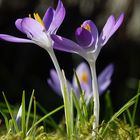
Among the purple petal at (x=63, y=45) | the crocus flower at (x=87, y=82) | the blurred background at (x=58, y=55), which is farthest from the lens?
the blurred background at (x=58, y=55)

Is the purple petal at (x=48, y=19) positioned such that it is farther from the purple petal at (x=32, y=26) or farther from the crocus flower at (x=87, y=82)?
the crocus flower at (x=87, y=82)

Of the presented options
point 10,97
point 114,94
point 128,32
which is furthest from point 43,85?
point 128,32

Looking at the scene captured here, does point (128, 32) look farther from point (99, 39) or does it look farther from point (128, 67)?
point (99, 39)

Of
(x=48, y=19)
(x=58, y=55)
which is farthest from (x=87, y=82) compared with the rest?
(x=58, y=55)

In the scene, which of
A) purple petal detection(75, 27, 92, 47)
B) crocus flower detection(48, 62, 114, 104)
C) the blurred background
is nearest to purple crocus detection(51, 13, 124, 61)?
purple petal detection(75, 27, 92, 47)

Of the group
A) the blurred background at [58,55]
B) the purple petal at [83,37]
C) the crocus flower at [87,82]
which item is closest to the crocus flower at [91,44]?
the purple petal at [83,37]

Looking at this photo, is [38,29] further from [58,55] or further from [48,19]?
[58,55]

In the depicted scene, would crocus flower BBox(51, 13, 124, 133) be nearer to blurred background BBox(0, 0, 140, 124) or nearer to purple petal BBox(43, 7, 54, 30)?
purple petal BBox(43, 7, 54, 30)

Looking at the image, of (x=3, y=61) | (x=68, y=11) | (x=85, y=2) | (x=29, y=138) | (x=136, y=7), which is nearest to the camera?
(x=29, y=138)
